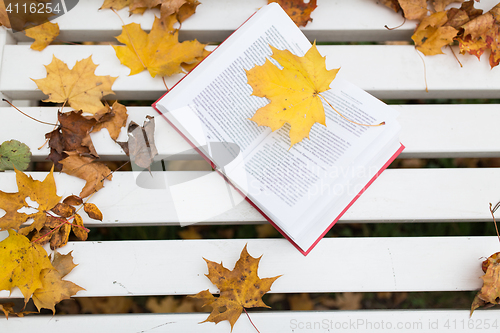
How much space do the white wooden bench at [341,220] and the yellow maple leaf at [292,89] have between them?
0.13m

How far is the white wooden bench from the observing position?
71 centimetres

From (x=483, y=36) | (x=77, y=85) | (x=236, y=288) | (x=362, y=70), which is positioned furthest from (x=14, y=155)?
(x=483, y=36)

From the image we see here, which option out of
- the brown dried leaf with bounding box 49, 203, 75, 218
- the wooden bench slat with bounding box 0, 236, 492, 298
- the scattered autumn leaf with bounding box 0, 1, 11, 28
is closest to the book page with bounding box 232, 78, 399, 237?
the wooden bench slat with bounding box 0, 236, 492, 298

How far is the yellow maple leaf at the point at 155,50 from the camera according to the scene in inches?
30.3

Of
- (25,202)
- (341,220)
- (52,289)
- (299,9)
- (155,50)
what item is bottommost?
(52,289)

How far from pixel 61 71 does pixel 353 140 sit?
74cm

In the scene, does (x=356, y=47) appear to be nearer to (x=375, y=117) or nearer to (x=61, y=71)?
(x=375, y=117)

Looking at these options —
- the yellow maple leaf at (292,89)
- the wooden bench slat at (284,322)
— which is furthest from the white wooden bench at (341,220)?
the yellow maple leaf at (292,89)

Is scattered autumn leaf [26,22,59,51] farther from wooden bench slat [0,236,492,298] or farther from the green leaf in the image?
wooden bench slat [0,236,492,298]

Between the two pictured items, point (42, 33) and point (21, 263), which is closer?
point (21, 263)

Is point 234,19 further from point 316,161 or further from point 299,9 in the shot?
point 316,161

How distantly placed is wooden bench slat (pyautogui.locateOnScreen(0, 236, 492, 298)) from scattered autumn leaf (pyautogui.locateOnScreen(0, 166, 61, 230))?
10cm

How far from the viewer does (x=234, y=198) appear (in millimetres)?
734

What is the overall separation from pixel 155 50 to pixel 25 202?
0.48 metres
